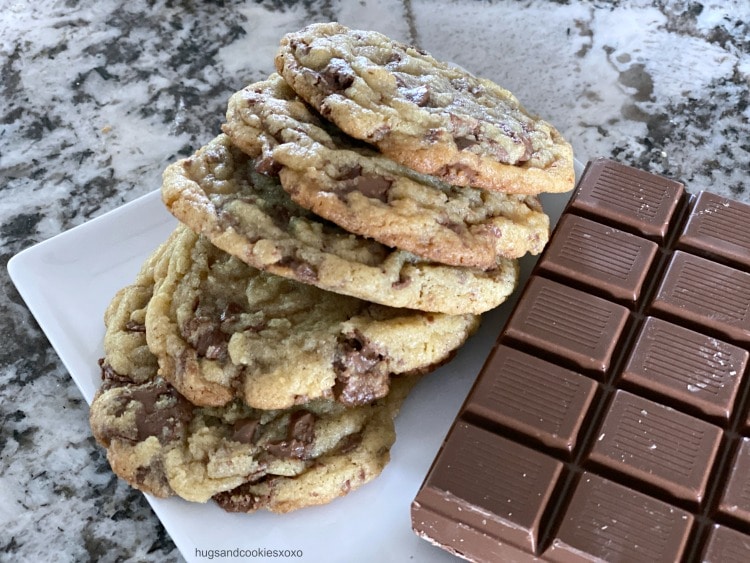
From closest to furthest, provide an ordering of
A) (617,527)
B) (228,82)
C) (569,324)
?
(617,527) < (569,324) < (228,82)

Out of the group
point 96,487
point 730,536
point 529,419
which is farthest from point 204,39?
point 730,536

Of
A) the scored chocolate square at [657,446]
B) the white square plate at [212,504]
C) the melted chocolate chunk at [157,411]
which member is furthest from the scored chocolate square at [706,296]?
the melted chocolate chunk at [157,411]

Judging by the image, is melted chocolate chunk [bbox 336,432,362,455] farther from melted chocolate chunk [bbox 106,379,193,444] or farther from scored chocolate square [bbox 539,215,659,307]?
scored chocolate square [bbox 539,215,659,307]

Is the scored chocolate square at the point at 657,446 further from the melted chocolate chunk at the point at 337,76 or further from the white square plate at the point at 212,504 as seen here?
the melted chocolate chunk at the point at 337,76

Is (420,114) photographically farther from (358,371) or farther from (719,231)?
(719,231)

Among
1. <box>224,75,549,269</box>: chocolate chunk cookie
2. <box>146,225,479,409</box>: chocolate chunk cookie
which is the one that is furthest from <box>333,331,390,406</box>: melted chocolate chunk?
<box>224,75,549,269</box>: chocolate chunk cookie
